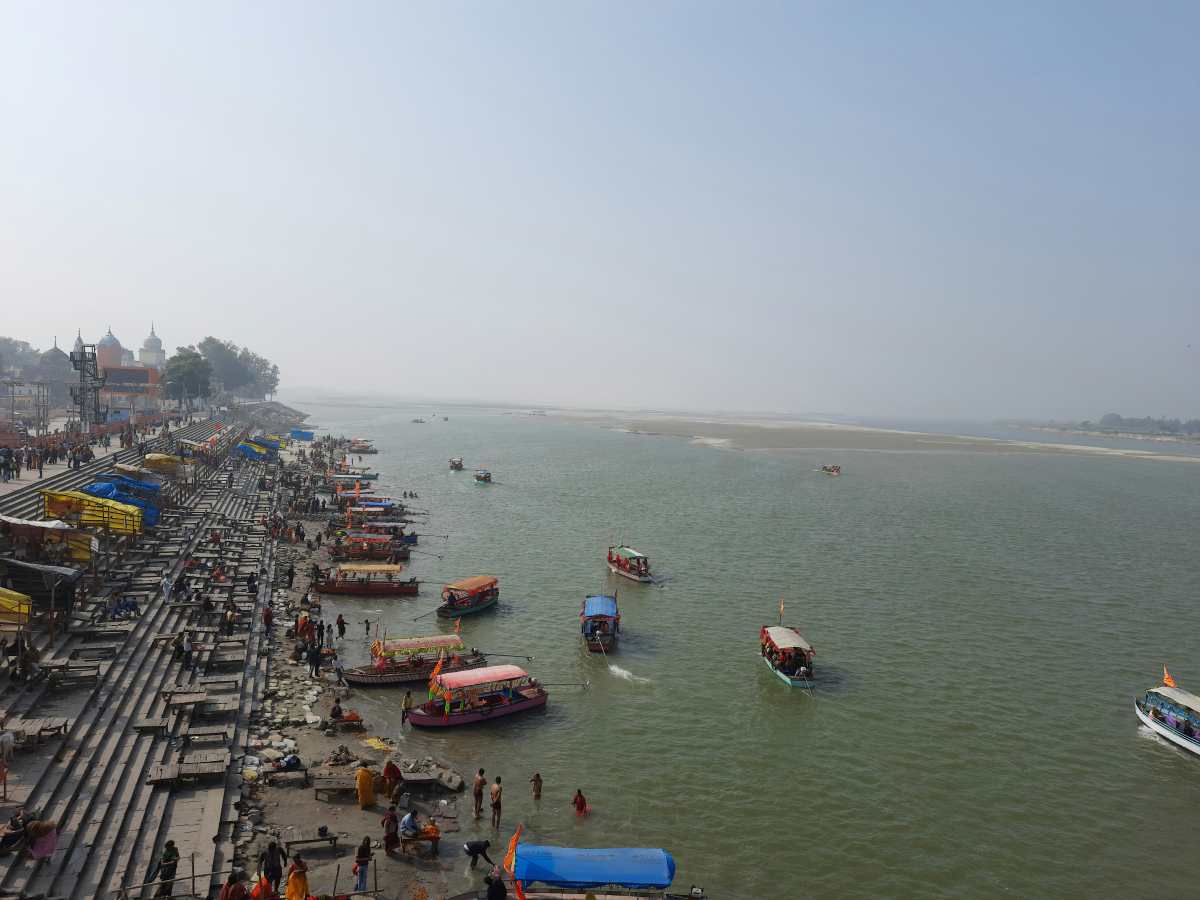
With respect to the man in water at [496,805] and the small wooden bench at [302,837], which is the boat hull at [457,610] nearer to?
the man in water at [496,805]

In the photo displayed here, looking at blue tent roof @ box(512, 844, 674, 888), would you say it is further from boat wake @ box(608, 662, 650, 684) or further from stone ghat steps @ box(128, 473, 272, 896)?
boat wake @ box(608, 662, 650, 684)

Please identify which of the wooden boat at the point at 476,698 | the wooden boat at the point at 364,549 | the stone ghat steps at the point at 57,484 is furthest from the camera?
the wooden boat at the point at 364,549

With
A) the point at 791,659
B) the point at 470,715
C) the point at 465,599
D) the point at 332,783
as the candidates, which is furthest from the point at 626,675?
the point at 332,783

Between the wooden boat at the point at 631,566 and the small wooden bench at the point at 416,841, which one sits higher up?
the wooden boat at the point at 631,566

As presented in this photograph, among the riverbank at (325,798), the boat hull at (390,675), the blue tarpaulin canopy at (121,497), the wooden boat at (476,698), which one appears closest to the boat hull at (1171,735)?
the wooden boat at (476,698)

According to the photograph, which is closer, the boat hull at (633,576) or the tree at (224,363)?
the boat hull at (633,576)

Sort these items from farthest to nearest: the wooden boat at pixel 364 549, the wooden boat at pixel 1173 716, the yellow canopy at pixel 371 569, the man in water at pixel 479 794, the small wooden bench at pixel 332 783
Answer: the wooden boat at pixel 364 549, the yellow canopy at pixel 371 569, the wooden boat at pixel 1173 716, the man in water at pixel 479 794, the small wooden bench at pixel 332 783
